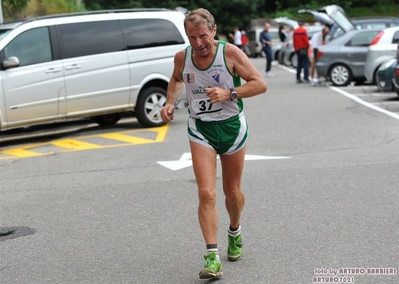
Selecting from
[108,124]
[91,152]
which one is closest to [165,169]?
[91,152]

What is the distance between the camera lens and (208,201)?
18.7 feet

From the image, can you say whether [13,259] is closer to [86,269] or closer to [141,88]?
[86,269]

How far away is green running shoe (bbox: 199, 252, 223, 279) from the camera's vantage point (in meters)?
5.48

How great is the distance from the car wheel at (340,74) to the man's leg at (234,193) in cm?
1726

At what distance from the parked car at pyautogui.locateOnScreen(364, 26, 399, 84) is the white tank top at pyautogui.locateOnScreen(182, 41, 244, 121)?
15156mm

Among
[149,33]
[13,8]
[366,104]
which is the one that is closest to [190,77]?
[149,33]

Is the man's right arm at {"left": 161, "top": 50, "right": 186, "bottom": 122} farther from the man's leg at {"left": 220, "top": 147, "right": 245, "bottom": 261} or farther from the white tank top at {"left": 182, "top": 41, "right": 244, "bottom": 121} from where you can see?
the man's leg at {"left": 220, "top": 147, "right": 245, "bottom": 261}

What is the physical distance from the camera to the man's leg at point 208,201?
560cm

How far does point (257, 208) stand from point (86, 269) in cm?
233

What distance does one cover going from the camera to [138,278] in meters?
5.82

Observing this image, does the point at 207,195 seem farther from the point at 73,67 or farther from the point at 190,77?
the point at 73,67

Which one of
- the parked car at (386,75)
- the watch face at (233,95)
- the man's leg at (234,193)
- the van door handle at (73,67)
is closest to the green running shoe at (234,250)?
the man's leg at (234,193)

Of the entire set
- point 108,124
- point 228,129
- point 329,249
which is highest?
point 228,129

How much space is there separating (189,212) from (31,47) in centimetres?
676
